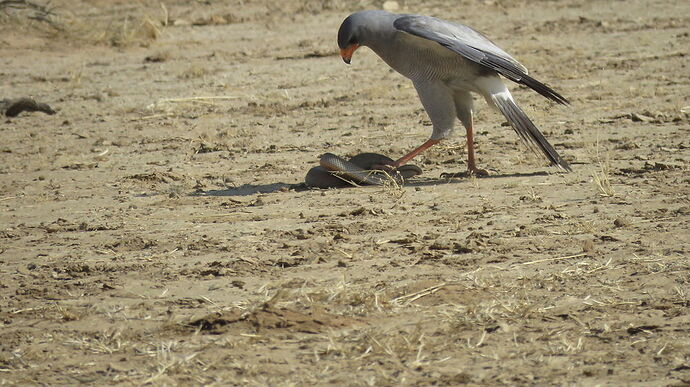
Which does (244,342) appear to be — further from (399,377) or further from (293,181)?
(293,181)

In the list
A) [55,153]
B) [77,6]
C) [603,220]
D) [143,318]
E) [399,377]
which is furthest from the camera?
[77,6]

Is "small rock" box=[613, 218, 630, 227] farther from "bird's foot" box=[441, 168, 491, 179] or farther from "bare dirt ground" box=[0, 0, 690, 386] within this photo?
"bird's foot" box=[441, 168, 491, 179]

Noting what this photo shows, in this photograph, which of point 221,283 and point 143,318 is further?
point 221,283

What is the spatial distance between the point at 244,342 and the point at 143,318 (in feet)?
2.01

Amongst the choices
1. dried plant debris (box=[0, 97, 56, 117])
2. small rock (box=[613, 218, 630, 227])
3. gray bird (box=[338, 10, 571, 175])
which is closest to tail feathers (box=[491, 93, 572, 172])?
gray bird (box=[338, 10, 571, 175])

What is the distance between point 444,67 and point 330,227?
165cm

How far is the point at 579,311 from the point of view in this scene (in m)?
4.79

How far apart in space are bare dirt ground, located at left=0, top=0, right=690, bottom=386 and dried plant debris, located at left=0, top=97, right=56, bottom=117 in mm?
94

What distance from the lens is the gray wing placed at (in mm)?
7125

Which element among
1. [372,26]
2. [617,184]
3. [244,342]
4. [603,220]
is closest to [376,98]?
[372,26]

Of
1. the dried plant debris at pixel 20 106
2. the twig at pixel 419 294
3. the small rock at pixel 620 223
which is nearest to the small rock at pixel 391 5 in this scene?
the dried plant debris at pixel 20 106

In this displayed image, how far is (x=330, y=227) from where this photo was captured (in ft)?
20.7

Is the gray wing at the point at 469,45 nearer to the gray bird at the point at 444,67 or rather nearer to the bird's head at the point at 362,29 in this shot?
the gray bird at the point at 444,67

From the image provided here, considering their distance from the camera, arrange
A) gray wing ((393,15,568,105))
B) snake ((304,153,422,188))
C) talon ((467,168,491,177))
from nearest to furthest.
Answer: gray wing ((393,15,568,105)) < snake ((304,153,422,188)) < talon ((467,168,491,177))
